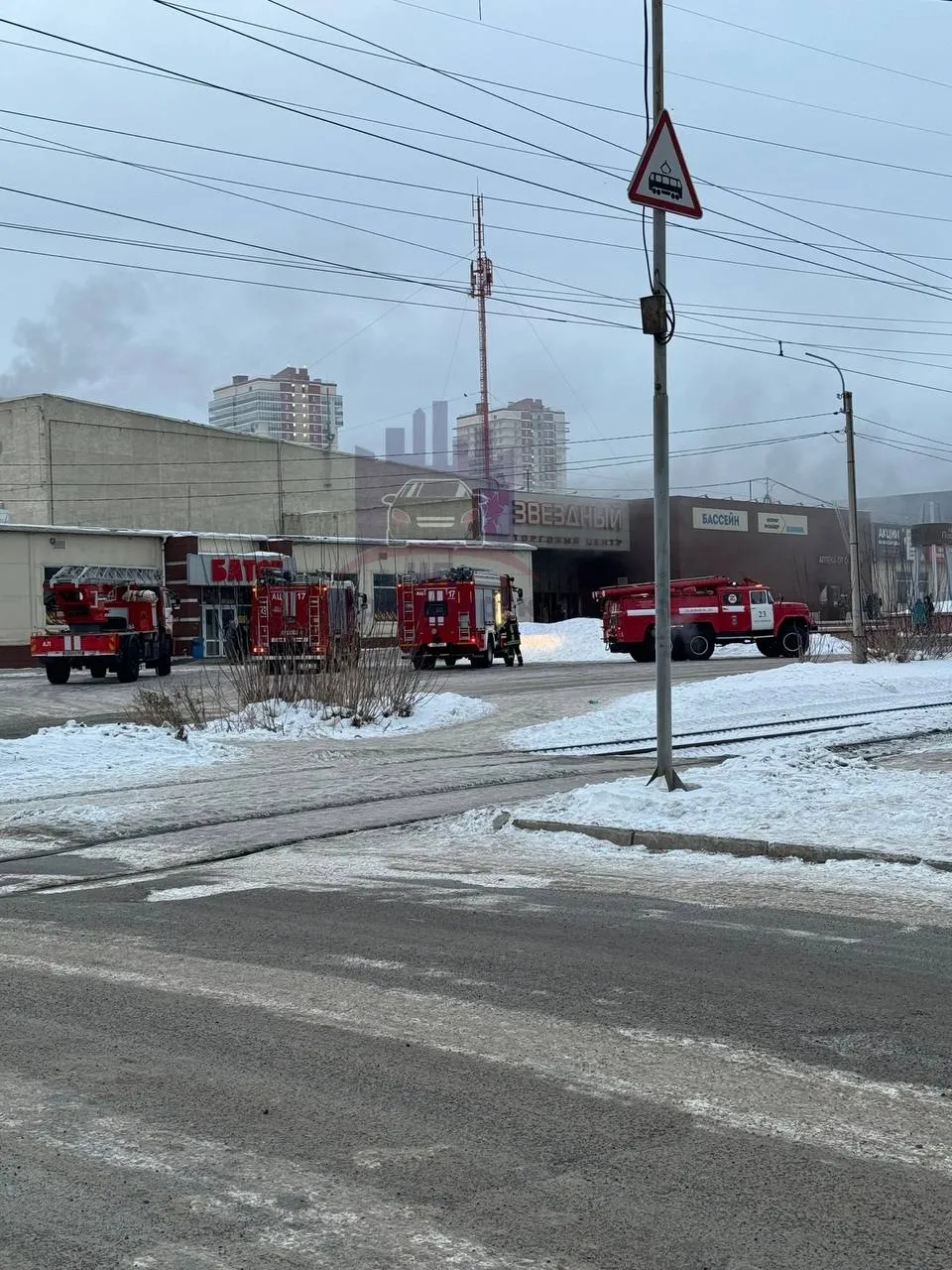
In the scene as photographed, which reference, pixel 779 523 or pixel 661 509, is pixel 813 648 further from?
pixel 661 509

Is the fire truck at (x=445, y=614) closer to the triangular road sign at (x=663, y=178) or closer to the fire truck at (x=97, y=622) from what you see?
the fire truck at (x=97, y=622)

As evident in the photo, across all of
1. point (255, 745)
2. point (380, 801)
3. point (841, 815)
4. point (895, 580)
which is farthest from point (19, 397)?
point (841, 815)

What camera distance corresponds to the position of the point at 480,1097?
450cm

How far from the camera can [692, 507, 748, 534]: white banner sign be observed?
7438 cm

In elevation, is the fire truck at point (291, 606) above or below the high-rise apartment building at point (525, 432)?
below

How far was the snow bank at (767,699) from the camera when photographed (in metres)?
20.6

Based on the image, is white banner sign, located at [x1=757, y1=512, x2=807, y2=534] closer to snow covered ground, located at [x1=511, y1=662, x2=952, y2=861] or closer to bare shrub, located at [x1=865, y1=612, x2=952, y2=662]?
bare shrub, located at [x1=865, y1=612, x2=952, y2=662]

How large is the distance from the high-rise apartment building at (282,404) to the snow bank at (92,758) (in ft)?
460

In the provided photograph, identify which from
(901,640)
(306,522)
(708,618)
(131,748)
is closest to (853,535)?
(901,640)

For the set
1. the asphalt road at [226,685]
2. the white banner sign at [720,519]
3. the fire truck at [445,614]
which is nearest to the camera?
the asphalt road at [226,685]

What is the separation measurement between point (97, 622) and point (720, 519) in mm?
47287

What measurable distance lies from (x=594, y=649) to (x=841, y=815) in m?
41.5

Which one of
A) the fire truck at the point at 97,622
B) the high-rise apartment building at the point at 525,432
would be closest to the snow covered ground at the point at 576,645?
the fire truck at the point at 97,622

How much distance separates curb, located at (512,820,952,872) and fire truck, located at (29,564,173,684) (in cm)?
2636
